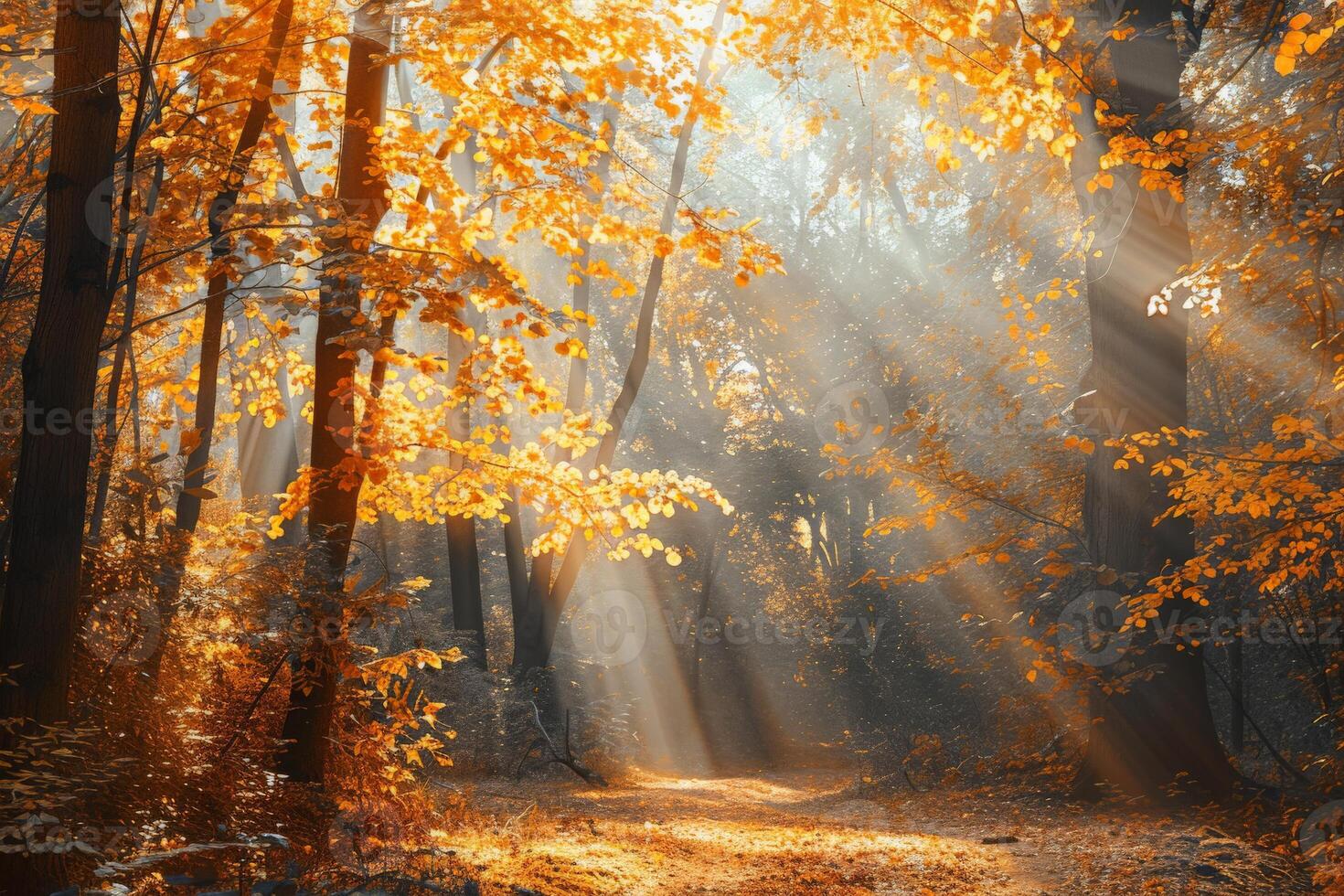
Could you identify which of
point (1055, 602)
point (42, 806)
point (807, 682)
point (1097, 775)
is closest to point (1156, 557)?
point (1097, 775)

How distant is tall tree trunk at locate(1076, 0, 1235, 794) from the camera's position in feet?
27.0

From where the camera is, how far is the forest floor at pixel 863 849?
5.59 m

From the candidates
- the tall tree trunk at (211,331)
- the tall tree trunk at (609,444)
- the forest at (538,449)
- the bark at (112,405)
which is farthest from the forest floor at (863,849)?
the tall tree trunk at (609,444)

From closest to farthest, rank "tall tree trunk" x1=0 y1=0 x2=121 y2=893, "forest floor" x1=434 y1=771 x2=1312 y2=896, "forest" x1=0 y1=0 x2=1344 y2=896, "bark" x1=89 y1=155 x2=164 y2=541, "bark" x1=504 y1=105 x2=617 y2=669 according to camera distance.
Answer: "tall tree trunk" x1=0 y1=0 x2=121 y2=893
"forest" x1=0 y1=0 x2=1344 y2=896
"bark" x1=89 y1=155 x2=164 y2=541
"forest floor" x1=434 y1=771 x2=1312 y2=896
"bark" x1=504 y1=105 x2=617 y2=669

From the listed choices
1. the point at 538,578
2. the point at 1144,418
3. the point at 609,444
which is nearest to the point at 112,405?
the point at 1144,418

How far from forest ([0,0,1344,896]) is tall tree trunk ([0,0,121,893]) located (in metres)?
0.02

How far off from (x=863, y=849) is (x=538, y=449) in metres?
3.85

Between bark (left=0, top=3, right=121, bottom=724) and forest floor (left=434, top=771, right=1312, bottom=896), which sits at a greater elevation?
bark (left=0, top=3, right=121, bottom=724)

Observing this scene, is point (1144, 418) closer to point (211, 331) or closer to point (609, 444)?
point (609, 444)

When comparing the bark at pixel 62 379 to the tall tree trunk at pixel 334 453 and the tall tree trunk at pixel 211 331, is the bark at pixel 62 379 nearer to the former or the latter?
the tall tree trunk at pixel 211 331

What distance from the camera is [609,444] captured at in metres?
13.5

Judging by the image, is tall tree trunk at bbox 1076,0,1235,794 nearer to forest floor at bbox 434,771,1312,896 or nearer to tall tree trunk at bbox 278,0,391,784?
forest floor at bbox 434,771,1312,896

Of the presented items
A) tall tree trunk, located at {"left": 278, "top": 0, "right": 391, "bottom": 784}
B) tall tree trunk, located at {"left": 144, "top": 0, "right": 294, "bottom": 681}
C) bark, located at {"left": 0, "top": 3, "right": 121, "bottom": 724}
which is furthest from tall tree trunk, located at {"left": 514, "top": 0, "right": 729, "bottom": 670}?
bark, located at {"left": 0, "top": 3, "right": 121, "bottom": 724}

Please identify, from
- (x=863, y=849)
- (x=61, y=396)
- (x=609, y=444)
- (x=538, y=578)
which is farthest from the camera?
(x=538, y=578)
